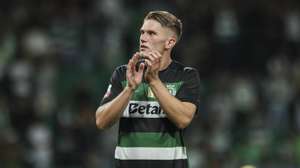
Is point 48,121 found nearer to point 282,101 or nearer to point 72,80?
point 72,80

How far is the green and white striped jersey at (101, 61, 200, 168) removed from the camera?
19.4ft

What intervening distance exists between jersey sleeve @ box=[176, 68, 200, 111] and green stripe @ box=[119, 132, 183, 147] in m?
0.24

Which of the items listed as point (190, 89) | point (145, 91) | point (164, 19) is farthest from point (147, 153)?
point (164, 19)

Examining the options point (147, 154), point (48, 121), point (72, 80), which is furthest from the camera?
point (72, 80)

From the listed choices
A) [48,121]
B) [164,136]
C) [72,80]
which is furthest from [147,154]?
[72,80]

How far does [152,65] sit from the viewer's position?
5684mm

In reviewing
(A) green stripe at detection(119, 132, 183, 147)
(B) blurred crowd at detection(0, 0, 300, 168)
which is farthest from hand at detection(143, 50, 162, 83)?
(B) blurred crowd at detection(0, 0, 300, 168)

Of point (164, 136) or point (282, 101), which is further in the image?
point (282, 101)

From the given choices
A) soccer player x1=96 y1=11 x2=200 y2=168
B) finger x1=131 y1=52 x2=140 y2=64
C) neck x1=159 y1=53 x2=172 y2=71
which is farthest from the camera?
neck x1=159 y1=53 x2=172 y2=71

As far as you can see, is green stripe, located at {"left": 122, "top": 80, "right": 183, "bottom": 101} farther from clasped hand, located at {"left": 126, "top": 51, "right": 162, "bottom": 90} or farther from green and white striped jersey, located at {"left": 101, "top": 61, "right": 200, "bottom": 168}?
clasped hand, located at {"left": 126, "top": 51, "right": 162, "bottom": 90}

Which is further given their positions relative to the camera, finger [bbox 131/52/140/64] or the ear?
the ear

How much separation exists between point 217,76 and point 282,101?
1.05m

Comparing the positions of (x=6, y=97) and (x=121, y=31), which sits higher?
(x=121, y=31)

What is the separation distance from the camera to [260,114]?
531 inches
